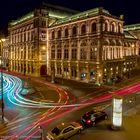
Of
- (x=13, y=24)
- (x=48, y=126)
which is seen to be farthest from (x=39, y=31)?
(x=48, y=126)

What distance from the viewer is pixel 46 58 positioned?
73.8 meters

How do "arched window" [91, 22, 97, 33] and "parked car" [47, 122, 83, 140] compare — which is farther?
"arched window" [91, 22, 97, 33]

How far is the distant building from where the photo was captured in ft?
182

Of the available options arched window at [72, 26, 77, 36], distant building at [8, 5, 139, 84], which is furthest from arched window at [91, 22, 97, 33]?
arched window at [72, 26, 77, 36]

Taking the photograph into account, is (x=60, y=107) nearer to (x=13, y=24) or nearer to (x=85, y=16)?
(x=85, y=16)

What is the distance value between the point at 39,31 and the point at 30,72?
54.8ft

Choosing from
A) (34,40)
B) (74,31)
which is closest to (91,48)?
(74,31)

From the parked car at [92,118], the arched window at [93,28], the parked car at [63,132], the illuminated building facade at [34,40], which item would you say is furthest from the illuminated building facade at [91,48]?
the parked car at [63,132]

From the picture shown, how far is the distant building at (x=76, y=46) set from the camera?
5559 centimetres

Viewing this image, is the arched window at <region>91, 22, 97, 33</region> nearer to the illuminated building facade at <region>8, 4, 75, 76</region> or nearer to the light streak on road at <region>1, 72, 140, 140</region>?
the light streak on road at <region>1, 72, 140, 140</region>

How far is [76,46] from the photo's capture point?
62.2 meters

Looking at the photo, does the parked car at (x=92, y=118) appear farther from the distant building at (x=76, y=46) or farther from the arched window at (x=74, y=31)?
the arched window at (x=74, y=31)

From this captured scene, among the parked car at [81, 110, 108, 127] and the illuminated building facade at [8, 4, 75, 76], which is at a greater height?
the illuminated building facade at [8, 4, 75, 76]

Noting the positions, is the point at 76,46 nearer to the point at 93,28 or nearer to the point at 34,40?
the point at 93,28
